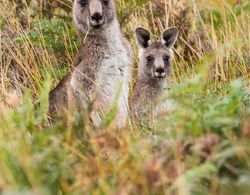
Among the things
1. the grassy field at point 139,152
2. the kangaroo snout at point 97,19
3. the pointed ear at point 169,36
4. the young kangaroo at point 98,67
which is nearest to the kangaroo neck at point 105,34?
the young kangaroo at point 98,67

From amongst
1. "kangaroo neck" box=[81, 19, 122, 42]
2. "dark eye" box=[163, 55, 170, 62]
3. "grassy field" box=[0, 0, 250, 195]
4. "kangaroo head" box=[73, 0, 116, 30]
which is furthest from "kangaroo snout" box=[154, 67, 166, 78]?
"grassy field" box=[0, 0, 250, 195]

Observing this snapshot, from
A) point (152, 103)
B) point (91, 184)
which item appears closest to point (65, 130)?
point (91, 184)

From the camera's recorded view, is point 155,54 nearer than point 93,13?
No

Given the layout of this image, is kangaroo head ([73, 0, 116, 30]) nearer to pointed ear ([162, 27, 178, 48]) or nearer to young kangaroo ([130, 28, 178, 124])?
young kangaroo ([130, 28, 178, 124])

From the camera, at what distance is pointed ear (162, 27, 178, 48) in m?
8.69

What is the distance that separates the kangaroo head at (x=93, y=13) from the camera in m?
7.83

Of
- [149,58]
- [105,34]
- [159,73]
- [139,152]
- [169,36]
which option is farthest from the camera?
[169,36]

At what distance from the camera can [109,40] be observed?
7.93 m

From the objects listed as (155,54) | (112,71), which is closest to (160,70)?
(155,54)

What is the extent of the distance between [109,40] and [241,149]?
12.6ft

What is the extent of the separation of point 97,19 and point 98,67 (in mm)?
464

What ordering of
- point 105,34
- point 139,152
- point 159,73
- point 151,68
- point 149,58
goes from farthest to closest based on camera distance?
point 149,58, point 151,68, point 159,73, point 105,34, point 139,152

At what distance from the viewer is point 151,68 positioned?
338 inches

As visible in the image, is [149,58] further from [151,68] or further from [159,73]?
[159,73]
